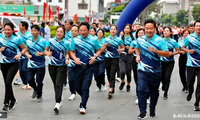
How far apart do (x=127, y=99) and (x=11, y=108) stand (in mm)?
2986

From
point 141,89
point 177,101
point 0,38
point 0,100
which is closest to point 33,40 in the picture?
point 0,38

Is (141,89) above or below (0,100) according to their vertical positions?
above

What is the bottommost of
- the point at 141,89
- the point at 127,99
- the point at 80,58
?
the point at 127,99

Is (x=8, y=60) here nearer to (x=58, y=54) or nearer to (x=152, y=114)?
(x=58, y=54)

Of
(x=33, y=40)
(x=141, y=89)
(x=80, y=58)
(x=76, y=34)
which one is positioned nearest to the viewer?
(x=141, y=89)

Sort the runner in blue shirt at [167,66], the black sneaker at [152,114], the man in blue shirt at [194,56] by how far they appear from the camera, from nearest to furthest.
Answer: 1. the black sneaker at [152,114]
2. the man in blue shirt at [194,56]
3. the runner in blue shirt at [167,66]

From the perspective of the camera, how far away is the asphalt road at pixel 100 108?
7.00 meters

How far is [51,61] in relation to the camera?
7535 mm

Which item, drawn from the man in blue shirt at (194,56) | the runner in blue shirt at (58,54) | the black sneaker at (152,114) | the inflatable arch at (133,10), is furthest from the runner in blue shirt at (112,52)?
the inflatable arch at (133,10)

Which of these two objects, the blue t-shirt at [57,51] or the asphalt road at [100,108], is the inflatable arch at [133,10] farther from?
the blue t-shirt at [57,51]

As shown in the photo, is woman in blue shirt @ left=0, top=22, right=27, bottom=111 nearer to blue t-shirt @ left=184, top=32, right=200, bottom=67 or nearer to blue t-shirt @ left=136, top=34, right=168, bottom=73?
blue t-shirt @ left=136, top=34, right=168, bottom=73

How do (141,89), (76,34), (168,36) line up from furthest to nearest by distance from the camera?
(168,36) < (76,34) < (141,89)

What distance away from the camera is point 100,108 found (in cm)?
780

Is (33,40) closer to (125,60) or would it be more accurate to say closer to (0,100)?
(0,100)
